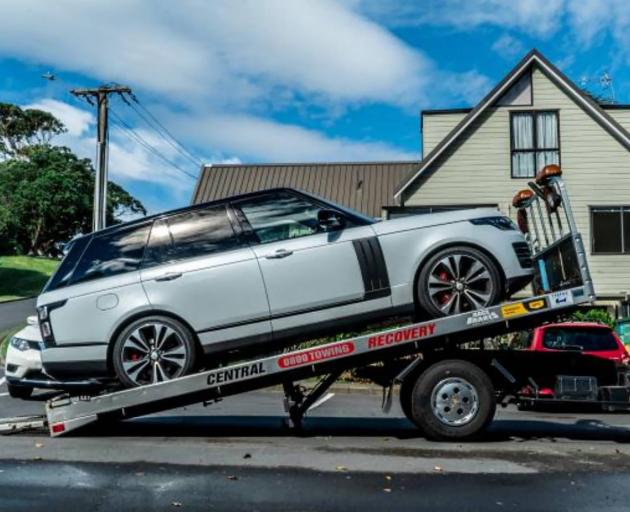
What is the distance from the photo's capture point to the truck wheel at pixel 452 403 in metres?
7.46

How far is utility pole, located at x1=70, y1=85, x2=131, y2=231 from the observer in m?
27.7

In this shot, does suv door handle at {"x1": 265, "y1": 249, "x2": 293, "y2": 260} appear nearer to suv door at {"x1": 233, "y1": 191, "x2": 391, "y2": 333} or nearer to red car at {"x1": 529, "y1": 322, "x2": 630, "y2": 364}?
suv door at {"x1": 233, "y1": 191, "x2": 391, "y2": 333}

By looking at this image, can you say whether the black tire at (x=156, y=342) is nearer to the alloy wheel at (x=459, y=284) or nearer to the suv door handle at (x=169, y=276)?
the suv door handle at (x=169, y=276)

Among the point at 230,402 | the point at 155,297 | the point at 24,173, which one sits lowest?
the point at 230,402

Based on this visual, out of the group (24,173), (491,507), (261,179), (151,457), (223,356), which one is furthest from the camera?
(24,173)

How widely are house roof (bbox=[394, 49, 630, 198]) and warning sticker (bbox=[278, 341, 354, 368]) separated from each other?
53.7ft

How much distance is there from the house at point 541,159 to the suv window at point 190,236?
53.5 feet

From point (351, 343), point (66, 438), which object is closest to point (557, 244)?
point (351, 343)

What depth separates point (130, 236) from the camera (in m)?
7.64

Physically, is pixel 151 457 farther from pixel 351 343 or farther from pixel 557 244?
pixel 557 244

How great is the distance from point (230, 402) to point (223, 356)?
254 inches

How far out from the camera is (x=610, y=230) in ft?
77.0

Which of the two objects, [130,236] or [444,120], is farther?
[444,120]

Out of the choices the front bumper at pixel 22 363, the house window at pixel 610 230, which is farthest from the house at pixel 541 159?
the front bumper at pixel 22 363
